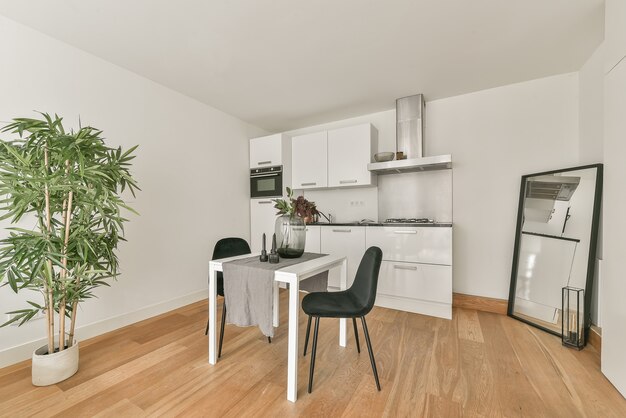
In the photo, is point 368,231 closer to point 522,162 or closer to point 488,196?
point 488,196

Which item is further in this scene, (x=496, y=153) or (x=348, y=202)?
(x=348, y=202)

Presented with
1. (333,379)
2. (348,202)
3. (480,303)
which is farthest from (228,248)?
(480,303)

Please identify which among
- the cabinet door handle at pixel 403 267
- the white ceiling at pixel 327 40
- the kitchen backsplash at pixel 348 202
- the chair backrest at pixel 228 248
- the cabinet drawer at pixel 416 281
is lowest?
the cabinet drawer at pixel 416 281

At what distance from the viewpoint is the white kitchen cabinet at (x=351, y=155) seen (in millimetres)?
3438

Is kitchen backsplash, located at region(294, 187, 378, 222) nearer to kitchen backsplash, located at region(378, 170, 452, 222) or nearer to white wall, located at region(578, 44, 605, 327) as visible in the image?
kitchen backsplash, located at region(378, 170, 452, 222)

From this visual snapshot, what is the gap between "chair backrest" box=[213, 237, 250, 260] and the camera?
2512mm

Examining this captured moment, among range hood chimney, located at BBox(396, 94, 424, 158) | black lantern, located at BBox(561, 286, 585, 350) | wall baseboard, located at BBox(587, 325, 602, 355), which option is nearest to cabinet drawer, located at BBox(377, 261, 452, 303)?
black lantern, located at BBox(561, 286, 585, 350)

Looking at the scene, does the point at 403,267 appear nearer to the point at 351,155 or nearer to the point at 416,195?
the point at 416,195

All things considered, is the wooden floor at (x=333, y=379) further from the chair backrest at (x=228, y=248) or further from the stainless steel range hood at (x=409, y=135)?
the stainless steel range hood at (x=409, y=135)

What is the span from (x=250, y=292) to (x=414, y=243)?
6.37ft

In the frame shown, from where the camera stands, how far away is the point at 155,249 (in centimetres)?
284

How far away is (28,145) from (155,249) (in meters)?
1.47

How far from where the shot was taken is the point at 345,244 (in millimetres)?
3322

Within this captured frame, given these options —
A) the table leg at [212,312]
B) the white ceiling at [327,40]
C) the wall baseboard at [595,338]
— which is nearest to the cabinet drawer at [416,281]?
the wall baseboard at [595,338]
